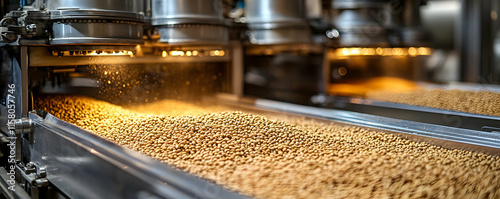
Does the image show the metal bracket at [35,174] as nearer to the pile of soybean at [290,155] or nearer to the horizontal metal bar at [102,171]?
the horizontal metal bar at [102,171]

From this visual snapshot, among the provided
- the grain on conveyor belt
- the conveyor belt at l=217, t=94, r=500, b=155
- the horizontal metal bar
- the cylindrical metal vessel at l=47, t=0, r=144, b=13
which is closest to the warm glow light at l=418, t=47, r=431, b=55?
the grain on conveyor belt

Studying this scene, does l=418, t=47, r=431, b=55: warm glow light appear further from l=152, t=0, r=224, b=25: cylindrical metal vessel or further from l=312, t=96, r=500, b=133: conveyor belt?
l=152, t=0, r=224, b=25: cylindrical metal vessel

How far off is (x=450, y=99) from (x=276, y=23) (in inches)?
44.4

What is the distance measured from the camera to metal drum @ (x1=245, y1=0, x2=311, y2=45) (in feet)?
7.61

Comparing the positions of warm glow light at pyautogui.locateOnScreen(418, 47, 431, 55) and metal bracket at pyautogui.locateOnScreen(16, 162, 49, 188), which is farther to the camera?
warm glow light at pyautogui.locateOnScreen(418, 47, 431, 55)

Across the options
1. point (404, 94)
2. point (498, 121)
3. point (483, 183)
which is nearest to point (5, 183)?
point (483, 183)

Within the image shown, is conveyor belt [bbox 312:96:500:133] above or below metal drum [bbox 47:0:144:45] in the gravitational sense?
below

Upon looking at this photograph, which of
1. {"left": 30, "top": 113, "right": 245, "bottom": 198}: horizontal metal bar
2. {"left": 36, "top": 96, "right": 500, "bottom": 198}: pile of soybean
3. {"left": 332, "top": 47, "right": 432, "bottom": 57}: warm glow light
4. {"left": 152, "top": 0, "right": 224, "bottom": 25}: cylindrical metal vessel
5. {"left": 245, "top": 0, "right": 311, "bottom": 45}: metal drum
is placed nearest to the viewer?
{"left": 30, "top": 113, "right": 245, "bottom": 198}: horizontal metal bar

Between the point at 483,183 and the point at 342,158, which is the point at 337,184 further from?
the point at 483,183

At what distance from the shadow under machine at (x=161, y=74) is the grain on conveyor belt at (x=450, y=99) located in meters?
0.15

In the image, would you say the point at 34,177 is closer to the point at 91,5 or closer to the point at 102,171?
the point at 102,171

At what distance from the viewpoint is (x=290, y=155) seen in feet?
4.48

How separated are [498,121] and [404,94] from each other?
3.00 ft

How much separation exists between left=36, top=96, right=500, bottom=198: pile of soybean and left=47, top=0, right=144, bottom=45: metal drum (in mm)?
325
